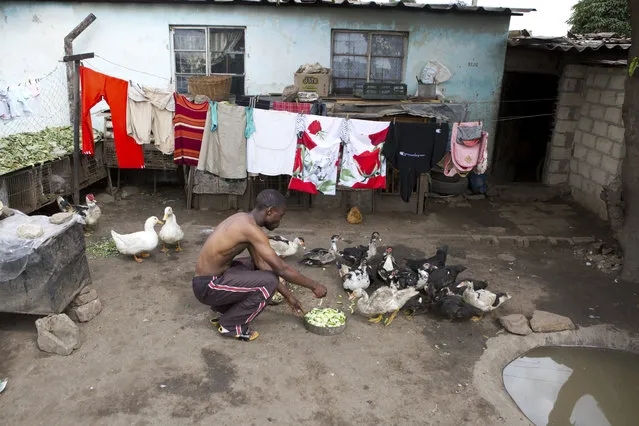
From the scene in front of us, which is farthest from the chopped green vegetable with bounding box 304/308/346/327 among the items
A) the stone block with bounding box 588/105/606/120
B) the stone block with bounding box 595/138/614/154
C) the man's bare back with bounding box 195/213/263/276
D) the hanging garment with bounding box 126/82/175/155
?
the stone block with bounding box 588/105/606/120

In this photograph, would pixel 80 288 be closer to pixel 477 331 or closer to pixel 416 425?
pixel 416 425

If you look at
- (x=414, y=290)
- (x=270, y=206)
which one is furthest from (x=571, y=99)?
(x=270, y=206)

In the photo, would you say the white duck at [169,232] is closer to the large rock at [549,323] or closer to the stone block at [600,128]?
the large rock at [549,323]

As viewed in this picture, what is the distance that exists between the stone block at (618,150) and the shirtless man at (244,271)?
7.17 m

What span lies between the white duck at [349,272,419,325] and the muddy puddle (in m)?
1.33

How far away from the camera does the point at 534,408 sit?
5.16 m

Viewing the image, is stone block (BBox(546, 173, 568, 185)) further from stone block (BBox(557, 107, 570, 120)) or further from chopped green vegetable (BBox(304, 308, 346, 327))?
chopped green vegetable (BBox(304, 308, 346, 327))

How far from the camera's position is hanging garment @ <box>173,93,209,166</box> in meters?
8.62

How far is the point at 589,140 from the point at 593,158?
413 mm

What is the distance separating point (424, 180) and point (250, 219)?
544 cm

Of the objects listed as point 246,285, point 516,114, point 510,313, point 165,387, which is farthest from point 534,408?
point 516,114

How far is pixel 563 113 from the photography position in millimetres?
11070

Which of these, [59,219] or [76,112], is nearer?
[59,219]

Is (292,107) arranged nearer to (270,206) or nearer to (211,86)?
(211,86)
